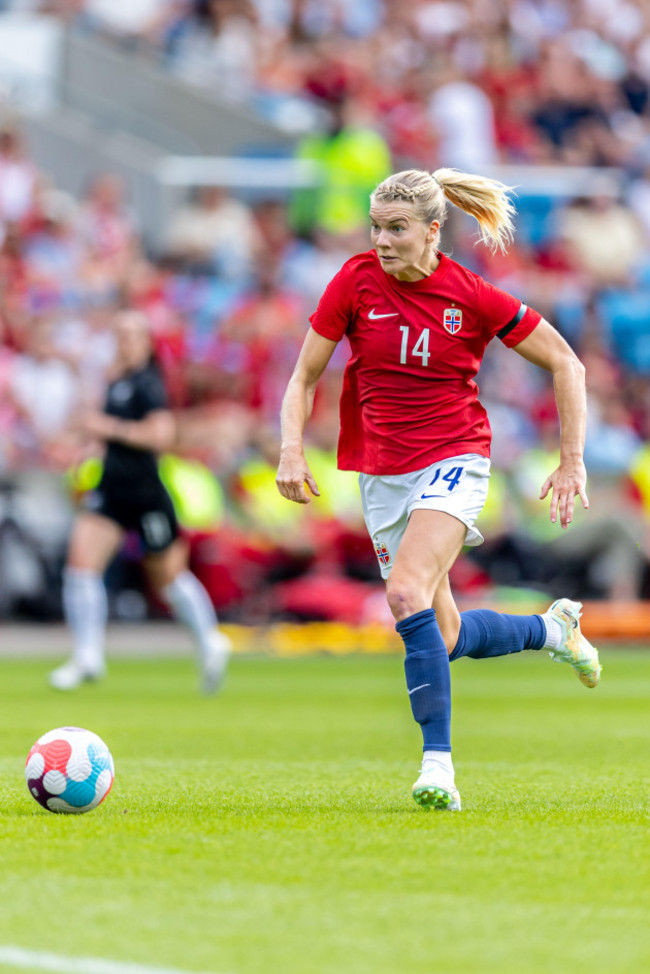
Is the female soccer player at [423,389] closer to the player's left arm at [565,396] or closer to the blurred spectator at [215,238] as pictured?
the player's left arm at [565,396]

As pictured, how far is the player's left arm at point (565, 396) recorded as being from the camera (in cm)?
677

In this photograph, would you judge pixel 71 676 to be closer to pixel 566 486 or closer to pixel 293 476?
pixel 293 476

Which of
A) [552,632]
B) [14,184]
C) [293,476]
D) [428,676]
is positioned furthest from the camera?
[14,184]

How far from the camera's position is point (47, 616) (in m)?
18.4

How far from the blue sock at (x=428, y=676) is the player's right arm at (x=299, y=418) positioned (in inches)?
25.6

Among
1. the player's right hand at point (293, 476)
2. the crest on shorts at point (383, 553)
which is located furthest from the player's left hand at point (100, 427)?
the player's right hand at point (293, 476)

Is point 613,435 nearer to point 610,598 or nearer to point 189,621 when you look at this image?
point 610,598

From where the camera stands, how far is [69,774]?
6176mm

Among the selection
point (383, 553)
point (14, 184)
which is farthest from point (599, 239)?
point (383, 553)

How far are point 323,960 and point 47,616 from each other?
14727 mm

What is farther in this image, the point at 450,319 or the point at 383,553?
the point at 383,553

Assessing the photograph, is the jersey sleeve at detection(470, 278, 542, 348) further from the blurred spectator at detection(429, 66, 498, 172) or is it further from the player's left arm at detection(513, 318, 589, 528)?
the blurred spectator at detection(429, 66, 498, 172)

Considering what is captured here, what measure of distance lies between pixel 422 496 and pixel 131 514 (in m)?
6.27

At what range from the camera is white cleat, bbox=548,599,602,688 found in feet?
24.4
